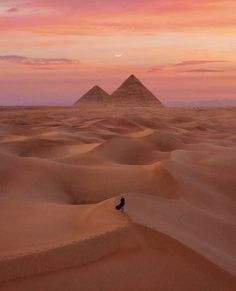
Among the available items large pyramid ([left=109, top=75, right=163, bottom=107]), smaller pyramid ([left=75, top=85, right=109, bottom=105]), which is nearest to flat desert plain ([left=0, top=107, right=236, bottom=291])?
large pyramid ([left=109, top=75, right=163, bottom=107])

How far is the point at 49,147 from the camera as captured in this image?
4.10m

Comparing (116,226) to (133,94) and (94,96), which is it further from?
(94,96)

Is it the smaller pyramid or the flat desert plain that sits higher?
the flat desert plain

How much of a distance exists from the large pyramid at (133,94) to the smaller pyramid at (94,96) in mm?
1332

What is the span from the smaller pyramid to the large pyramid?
1.33 metres

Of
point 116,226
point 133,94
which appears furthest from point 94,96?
point 116,226

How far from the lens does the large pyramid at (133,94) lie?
3938 centimetres

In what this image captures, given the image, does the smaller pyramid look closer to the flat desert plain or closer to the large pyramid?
the large pyramid

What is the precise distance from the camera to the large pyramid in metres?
39.4

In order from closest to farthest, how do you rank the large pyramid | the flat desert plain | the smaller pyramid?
the flat desert plain
the large pyramid
the smaller pyramid

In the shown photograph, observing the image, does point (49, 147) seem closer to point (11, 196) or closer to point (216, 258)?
point (11, 196)

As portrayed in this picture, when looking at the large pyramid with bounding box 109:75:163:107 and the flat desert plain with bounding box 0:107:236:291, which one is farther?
the large pyramid with bounding box 109:75:163:107

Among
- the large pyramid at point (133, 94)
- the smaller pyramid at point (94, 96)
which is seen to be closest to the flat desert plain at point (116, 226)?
the large pyramid at point (133, 94)

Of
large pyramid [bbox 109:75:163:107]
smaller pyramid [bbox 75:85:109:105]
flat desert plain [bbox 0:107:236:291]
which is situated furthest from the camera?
smaller pyramid [bbox 75:85:109:105]
